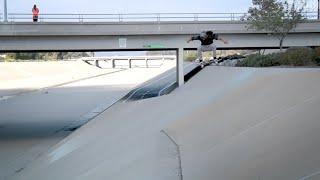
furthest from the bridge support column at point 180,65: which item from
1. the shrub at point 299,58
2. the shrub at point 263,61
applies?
the shrub at point 299,58

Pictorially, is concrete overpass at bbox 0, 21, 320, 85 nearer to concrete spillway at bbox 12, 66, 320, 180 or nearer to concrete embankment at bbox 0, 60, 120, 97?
concrete spillway at bbox 12, 66, 320, 180

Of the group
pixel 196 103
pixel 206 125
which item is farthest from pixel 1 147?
pixel 206 125

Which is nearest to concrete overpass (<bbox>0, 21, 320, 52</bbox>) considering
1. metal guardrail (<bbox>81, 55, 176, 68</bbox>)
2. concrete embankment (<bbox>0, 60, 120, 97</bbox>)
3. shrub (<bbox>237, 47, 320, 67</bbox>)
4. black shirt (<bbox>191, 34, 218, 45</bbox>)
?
black shirt (<bbox>191, 34, 218, 45</bbox>)

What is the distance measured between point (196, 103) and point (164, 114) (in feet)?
9.74

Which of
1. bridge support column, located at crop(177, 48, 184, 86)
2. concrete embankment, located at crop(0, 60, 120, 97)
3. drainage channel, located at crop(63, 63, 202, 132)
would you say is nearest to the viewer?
bridge support column, located at crop(177, 48, 184, 86)

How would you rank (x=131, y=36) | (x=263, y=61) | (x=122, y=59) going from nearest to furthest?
(x=263, y=61)
(x=131, y=36)
(x=122, y=59)

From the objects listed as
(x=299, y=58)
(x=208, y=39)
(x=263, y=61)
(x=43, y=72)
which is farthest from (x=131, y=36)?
(x=43, y=72)

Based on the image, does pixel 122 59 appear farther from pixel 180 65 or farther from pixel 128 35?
pixel 180 65

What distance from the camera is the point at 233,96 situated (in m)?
15.3

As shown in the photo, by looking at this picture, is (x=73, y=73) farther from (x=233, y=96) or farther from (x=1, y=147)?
(x=233, y=96)

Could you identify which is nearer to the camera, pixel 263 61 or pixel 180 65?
pixel 263 61

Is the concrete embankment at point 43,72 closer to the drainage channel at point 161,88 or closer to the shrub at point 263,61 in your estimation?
the drainage channel at point 161,88

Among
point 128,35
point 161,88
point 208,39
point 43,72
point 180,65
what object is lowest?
point 43,72

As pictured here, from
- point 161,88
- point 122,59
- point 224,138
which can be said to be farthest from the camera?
point 122,59
